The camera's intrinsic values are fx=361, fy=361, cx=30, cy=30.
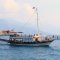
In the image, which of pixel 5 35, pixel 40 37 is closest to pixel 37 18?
pixel 40 37

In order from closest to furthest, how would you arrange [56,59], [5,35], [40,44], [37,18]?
[56,59] < [40,44] < [37,18] < [5,35]

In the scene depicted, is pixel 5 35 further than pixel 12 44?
Yes

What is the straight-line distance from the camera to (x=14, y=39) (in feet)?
339

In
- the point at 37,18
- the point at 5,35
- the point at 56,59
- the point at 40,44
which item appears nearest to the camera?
the point at 56,59

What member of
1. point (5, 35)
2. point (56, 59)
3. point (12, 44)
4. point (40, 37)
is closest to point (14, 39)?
point (12, 44)

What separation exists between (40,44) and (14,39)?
11612 mm

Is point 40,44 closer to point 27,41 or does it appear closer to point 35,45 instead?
point 35,45

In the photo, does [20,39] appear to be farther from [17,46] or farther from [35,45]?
[35,45]

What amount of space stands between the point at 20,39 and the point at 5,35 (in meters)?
36.8

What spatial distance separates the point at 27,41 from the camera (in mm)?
100938

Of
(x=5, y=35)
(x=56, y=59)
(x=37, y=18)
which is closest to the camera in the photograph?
(x=56, y=59)

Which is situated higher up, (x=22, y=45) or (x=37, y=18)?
(x=37, y=18)

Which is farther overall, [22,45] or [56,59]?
[22,45]

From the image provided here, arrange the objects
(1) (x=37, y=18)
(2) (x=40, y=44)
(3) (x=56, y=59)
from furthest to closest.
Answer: (1) (x=37, y=18)
(2) (x=40, y=44)
(3) (x=56, y=59)
